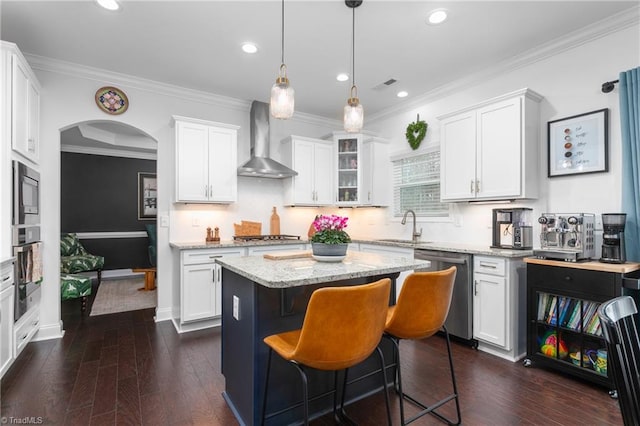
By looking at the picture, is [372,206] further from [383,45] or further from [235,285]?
[235,285]

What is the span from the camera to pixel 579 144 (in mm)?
2895

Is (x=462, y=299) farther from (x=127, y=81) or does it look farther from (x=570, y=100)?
(x=127, y=81)

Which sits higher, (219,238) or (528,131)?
(528,131)

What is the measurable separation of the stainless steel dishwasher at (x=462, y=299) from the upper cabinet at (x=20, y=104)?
3.97 metres

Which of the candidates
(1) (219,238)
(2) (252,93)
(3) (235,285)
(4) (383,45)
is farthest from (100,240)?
(4) (383,45)

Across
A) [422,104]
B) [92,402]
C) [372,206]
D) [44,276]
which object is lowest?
[92,402]

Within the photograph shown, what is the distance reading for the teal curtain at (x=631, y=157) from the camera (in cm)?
249

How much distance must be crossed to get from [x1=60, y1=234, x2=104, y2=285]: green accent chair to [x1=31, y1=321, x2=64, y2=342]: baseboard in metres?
2.15

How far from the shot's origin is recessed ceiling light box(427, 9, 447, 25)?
2586 mm

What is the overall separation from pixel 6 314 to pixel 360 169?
4068 mm

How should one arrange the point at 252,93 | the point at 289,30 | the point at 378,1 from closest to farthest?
1. the point at 378,1
2. the point at 289,30
3. the point at 252,93

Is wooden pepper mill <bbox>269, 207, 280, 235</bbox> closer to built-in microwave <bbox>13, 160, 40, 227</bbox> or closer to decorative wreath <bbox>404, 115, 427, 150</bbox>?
decorative wreath <bbox>404, 115, 427, 150</bbox>

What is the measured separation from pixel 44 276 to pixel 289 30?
3.48m

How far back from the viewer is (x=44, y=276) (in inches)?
→ 131
